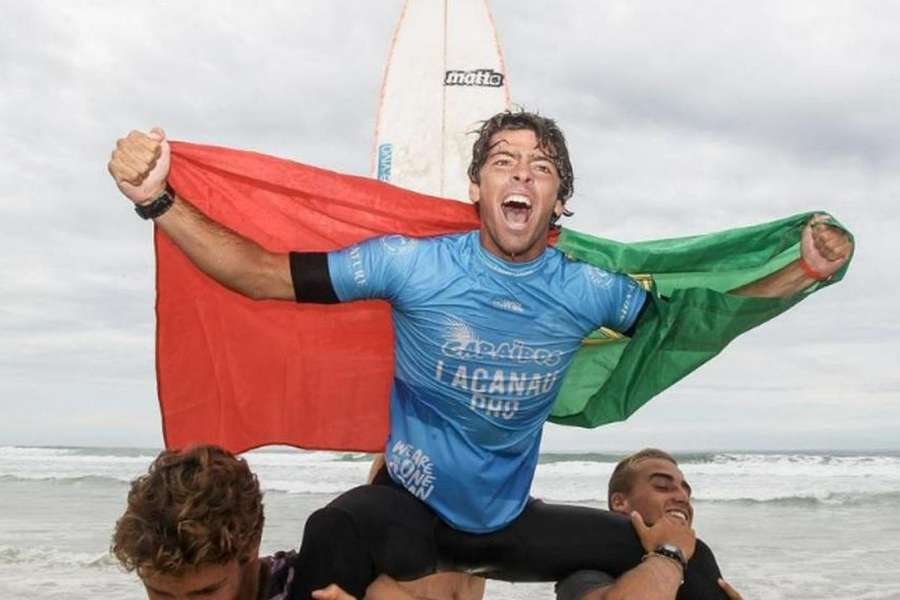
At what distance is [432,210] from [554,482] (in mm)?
19476

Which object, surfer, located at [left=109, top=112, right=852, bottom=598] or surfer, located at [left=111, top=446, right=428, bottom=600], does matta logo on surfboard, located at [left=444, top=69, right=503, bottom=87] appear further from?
surfer, located at [left=111, top=446, right=428, bottom=600]

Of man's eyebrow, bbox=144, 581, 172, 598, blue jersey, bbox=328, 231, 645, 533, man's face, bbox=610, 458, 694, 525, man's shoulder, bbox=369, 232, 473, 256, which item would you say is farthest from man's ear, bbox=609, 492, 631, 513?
man's eyebrow, bbox=144, 581, 172, 598

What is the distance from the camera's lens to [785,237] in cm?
362

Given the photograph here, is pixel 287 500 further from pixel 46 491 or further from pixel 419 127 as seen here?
pixel 419 127

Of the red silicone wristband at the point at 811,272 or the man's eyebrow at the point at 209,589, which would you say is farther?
the red silicone wristband at the point at 811,272

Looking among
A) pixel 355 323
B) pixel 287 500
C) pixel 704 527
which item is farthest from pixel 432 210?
pixel 287 500

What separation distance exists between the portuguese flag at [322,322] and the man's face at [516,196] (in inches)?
15.5

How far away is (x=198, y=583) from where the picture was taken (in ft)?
7.72

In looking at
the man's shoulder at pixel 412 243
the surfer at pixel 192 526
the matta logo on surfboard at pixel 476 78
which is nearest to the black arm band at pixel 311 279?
the man's shoulder at pixel 412 243

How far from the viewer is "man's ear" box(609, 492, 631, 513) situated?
3.94m

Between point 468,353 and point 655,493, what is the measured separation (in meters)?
1.21

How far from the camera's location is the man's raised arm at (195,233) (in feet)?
9.94

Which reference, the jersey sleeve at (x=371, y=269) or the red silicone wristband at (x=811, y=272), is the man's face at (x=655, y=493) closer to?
the red silicone wristband at (x=811, y=272)

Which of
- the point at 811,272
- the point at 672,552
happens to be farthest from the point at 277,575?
the point at 811,272
